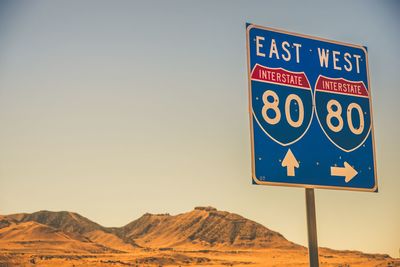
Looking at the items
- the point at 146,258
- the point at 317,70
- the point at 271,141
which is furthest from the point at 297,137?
the point at 146,258

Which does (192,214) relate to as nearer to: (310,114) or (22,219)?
(22,219)

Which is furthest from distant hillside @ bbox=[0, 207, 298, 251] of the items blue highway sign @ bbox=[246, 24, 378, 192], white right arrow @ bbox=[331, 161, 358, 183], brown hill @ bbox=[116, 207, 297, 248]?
white right arrow @ bbox=[331, 161, 358, 183]

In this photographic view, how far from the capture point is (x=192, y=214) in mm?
122438

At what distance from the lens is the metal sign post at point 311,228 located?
17.1ft

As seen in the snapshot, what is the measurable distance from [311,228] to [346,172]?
622 millimetres

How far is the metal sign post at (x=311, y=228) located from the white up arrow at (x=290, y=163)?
219mm

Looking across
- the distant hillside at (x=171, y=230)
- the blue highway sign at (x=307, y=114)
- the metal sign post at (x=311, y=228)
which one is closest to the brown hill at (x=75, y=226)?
the distant hillside at (x=171, y=230)

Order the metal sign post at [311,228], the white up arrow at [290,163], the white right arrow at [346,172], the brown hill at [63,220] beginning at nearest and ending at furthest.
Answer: the metal sign post at [311,228] → the white up arrow at [290,163] → the white right arrow at [346,172] → the brown hill at [63,220]

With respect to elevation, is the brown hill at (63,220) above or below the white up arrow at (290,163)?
above

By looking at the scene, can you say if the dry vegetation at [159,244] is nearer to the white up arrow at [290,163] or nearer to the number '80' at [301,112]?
the number '80' at [301,112]

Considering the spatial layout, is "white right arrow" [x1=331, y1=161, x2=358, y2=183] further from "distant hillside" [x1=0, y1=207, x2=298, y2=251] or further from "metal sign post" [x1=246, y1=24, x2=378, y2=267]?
"distant hillside" [x1=0, y1=207, x2=298, y2=251]

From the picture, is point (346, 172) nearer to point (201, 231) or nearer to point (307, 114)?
point (307, 114)

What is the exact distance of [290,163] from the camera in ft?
17.7

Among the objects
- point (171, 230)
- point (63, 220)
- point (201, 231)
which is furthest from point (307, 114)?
point (63, 220)
